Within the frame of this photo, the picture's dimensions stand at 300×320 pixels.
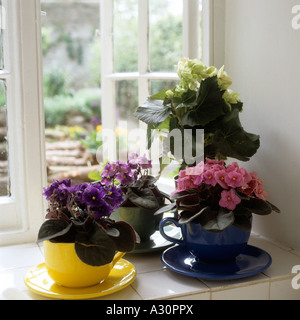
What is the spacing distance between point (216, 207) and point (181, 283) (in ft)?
0.71

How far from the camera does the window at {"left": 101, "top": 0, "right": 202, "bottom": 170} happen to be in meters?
1.69

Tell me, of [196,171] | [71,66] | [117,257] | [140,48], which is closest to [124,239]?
[117,257]

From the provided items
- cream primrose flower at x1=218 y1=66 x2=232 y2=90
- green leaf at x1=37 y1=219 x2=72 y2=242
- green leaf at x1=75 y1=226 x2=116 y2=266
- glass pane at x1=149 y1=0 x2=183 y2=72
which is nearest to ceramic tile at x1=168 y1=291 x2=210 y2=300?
green leaf at x1=75 y1=226 x2=116 y2=266

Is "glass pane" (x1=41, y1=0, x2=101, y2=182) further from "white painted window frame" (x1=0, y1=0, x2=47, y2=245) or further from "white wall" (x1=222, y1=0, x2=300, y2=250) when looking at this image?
"white wall" (x1=222, y1=0, x2=300, y2=250)

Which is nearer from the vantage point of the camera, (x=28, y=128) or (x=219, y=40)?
(x=28, y=128)

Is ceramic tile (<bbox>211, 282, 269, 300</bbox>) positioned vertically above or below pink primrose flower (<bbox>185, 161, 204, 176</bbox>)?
below

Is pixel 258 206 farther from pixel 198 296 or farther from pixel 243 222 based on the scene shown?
pixel 198 296

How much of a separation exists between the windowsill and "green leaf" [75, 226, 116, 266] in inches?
4.7

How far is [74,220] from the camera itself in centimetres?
109

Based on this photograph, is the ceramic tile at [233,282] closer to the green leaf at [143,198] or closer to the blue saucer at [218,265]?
the blue saucer at [218,265]

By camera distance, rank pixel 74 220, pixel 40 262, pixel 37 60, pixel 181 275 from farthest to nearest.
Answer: pixel 37 60 → pixel 40 262 → pixel 181 275 → pixel 74 220

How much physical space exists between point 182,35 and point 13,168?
0.78 meters

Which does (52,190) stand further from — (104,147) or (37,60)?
(104,147)
